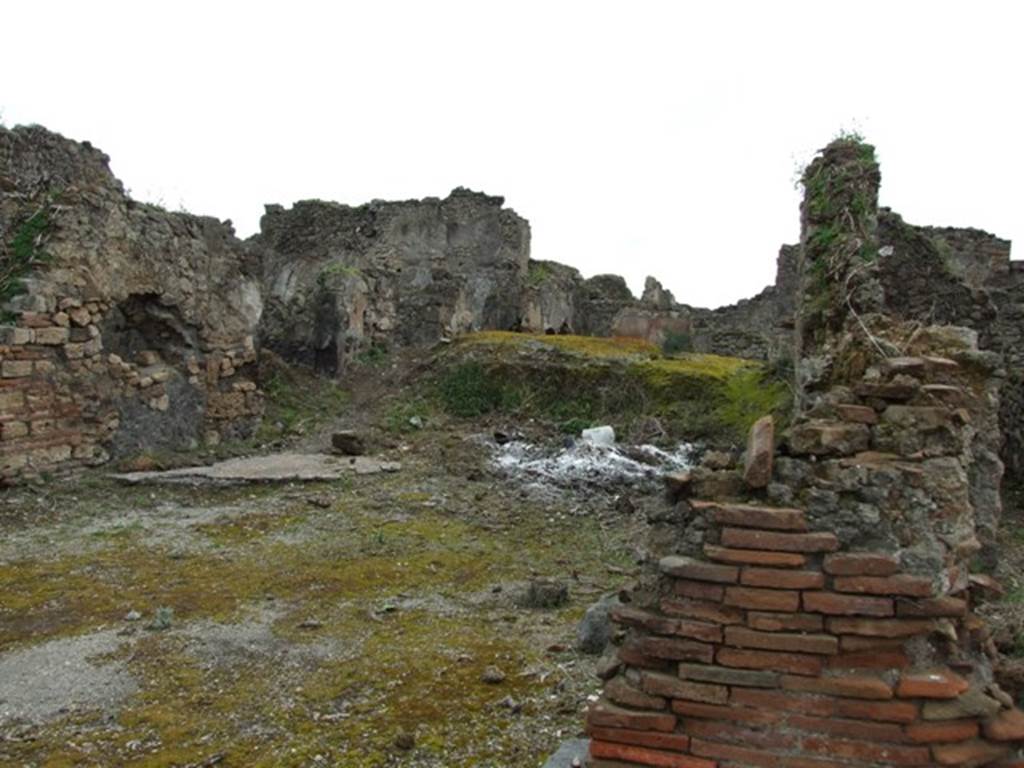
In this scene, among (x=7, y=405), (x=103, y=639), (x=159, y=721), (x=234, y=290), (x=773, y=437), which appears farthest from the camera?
(x=234, y=290)

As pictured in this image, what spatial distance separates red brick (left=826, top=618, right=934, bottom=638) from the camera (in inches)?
110

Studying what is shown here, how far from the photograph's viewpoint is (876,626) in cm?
279

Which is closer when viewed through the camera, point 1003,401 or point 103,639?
point 103,639

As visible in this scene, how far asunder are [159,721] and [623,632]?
197cm

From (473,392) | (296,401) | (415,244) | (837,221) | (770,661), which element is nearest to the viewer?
(770,661)

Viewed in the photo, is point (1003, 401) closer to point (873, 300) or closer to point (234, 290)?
point (873, 300)

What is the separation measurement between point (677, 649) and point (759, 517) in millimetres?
500

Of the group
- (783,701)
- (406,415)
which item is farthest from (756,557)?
(406,415)

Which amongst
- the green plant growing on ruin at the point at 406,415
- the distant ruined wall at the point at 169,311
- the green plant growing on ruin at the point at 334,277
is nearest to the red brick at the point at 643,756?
the distant ruined wall at the point at 169,311

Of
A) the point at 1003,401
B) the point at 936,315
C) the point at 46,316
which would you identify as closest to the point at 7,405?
the point at 46,316

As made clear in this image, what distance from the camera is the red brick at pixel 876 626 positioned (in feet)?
9.16

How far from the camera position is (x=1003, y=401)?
9938 mm

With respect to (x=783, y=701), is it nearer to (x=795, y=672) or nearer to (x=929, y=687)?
(x=795, y=672)

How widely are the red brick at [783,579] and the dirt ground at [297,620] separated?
44.7 inches
